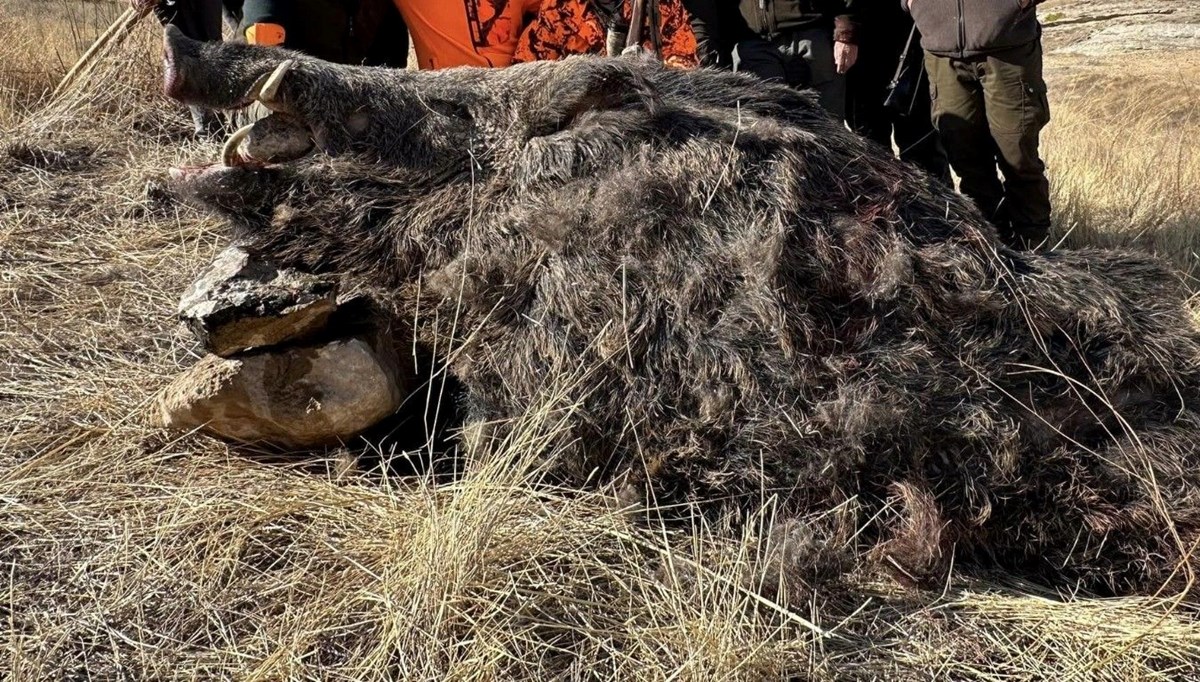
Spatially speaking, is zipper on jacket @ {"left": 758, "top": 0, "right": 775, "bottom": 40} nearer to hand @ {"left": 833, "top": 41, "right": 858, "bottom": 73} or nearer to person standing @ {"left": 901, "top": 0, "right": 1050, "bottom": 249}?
hand @ {"left": 833, "top": 41, "right": 858, "bottom": 73}

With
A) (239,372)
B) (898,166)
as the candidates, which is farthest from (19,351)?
(898,166)

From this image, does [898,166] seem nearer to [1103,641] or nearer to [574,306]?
[574,306]

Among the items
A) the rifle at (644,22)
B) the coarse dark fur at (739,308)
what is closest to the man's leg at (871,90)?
the rifle at (644,22)

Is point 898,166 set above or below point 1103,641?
above

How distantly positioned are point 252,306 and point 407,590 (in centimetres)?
91

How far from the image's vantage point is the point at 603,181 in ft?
9.14

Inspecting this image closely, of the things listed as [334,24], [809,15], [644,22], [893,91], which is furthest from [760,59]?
[334,24]

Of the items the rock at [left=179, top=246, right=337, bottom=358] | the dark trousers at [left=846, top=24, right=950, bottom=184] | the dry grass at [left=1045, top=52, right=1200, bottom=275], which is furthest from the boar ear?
the dark trousers at [left=846, top=24, right=950, bottom=184]

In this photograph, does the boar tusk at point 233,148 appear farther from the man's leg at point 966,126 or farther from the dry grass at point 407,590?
the man's leg at point 966,126

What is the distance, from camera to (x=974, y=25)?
4.20 m

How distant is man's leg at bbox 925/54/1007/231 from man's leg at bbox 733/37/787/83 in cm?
65

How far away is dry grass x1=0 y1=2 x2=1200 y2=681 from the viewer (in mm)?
2156

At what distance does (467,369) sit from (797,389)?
89 centimetres

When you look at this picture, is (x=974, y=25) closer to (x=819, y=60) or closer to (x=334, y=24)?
Result: (x=819, y=60)
